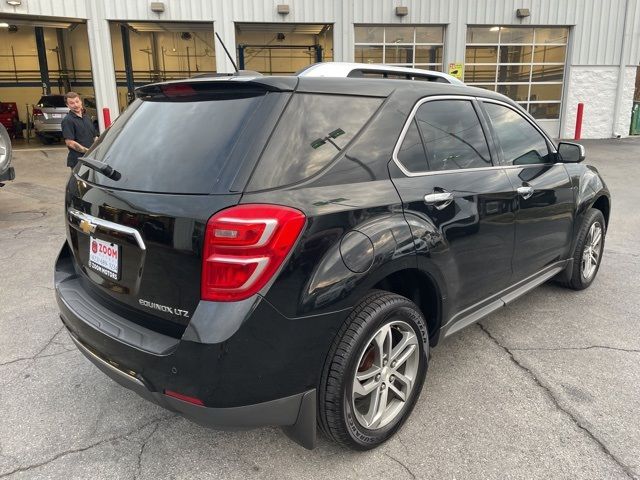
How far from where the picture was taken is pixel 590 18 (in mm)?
16812

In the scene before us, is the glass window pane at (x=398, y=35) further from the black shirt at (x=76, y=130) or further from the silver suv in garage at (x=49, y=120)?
the black shirt at (x=76, y=130)

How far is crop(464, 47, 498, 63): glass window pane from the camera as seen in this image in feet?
56.1

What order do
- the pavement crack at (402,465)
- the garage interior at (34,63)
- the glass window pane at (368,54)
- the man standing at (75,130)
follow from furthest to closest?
the garage interior at (34,63)
the glass window pane at (368,54)
the man standing at (75,130)
the pavement crack at (402,465)

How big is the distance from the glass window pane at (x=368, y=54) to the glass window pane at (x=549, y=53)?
5618 mm

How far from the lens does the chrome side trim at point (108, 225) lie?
207 cm

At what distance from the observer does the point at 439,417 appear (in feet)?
8.63

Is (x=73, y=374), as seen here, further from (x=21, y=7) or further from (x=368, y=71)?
(x=21, y=7)

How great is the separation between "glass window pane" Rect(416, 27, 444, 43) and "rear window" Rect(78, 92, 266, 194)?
52.7 ft

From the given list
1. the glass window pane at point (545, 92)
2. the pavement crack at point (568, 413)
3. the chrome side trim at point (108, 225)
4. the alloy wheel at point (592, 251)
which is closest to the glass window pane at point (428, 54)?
the glass window pane at point (545, 92)

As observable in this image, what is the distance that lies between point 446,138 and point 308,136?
1.03 metres

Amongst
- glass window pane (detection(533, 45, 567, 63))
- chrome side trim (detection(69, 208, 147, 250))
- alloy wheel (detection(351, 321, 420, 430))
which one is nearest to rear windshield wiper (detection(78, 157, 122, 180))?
chrome side trim (detection(69, 208, 147, 250))

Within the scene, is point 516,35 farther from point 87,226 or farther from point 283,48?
point 87,226

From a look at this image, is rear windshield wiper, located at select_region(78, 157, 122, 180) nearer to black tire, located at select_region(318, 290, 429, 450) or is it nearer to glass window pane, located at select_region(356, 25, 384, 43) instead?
black tire, located at select_region(318, 290, 429, 450)

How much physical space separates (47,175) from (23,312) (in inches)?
345
